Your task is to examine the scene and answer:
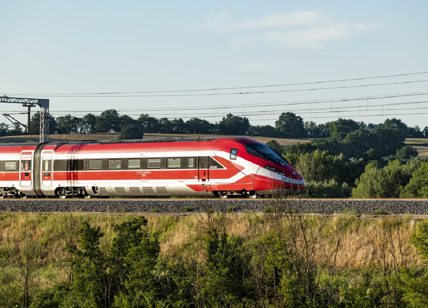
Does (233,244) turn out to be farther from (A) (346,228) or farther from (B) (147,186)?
(B) (147,186)

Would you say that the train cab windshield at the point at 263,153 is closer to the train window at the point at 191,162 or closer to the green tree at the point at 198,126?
the train window at the point at 191,162

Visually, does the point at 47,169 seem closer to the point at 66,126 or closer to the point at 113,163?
the point at 113,163

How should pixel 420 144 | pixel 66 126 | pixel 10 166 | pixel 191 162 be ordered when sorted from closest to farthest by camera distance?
pixel 191 162, pixel 10 166, pixel 66 126, pixel 420 144

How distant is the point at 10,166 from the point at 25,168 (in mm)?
1155

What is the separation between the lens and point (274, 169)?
89.2 ft

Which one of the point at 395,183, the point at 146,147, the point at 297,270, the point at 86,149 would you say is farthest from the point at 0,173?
the point at 395,183

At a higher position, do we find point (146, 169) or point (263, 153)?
point (263, 153)

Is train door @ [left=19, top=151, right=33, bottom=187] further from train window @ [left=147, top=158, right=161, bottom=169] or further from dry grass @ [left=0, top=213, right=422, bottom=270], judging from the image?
dry grass @ [left=0, top=213, right=422, bottom=270]

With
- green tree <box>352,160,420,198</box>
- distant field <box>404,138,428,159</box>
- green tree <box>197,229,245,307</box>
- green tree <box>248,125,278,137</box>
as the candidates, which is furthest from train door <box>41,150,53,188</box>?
distant field <box>404,138,428,159</box>

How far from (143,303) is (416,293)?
4897 mm

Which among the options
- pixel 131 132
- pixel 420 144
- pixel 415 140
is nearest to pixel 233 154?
pixel 131 132

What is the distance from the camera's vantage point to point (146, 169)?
29.8 meters

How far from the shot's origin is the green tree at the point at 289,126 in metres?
152

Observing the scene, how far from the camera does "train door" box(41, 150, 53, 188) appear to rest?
3266cm
